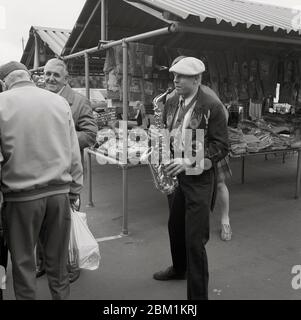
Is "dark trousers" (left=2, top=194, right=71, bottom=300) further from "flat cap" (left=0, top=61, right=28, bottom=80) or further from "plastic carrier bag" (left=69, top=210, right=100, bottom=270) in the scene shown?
"flat cap" (left=0, top=61, right=28, bottom=80)

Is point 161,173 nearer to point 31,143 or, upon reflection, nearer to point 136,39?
point 31,143

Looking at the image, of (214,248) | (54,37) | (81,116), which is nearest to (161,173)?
(81,116)

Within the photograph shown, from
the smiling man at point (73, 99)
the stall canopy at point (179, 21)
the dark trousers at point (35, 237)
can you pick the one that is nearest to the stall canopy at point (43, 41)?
the stall canopy at point (179, 21)

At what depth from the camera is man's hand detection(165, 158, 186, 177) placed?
2881mm

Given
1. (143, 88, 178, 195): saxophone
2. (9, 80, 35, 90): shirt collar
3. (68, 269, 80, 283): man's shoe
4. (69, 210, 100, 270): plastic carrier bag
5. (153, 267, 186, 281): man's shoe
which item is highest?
(9, 80, 35, 90): shirt collar

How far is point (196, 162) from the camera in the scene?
2.89 metres

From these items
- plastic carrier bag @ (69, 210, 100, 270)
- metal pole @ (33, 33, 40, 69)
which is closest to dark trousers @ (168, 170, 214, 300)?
plastic carrier bag @ (69, 210, 100, 270)

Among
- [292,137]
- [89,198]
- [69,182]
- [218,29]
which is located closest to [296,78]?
[292,137]

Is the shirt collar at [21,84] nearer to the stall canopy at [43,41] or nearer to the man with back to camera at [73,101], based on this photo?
the man with back to camera at [73,101]

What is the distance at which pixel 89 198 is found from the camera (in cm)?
571

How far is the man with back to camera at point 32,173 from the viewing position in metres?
Answer: 2.31

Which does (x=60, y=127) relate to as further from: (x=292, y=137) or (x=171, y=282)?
(x=292, y=137)

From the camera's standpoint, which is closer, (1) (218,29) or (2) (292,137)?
(1) (218,29)
